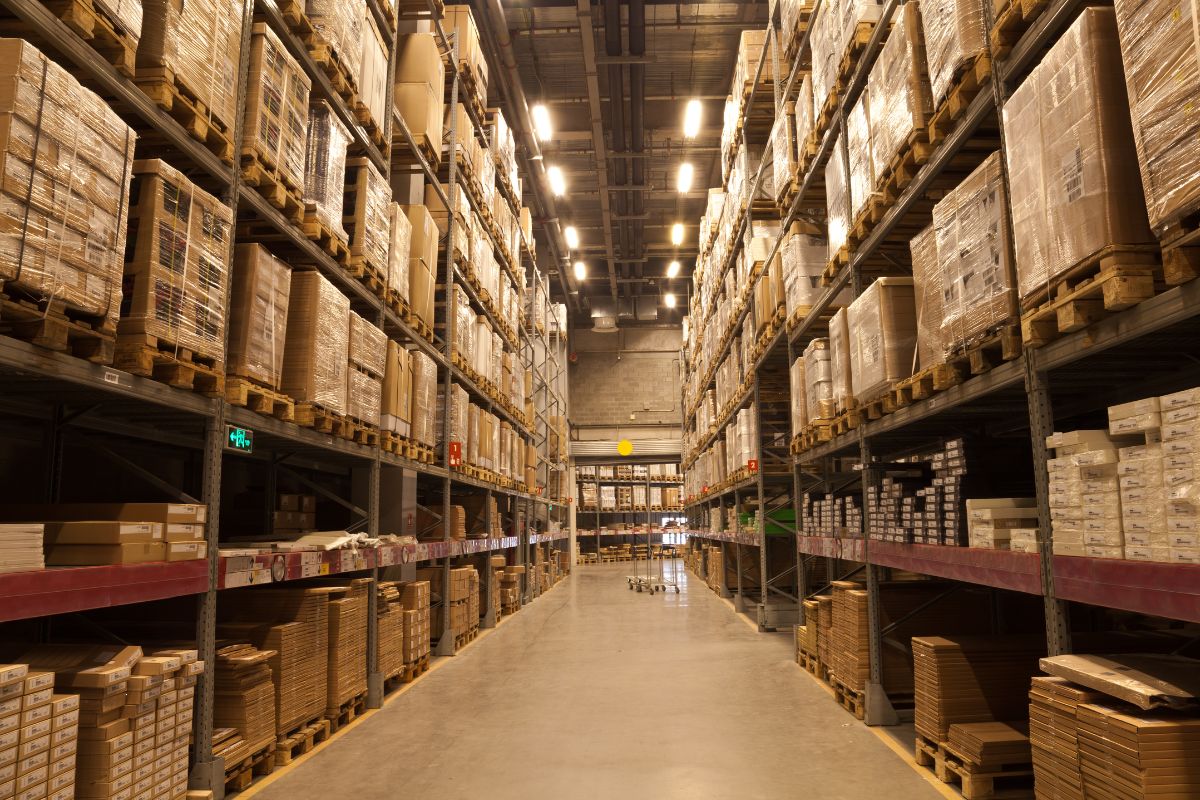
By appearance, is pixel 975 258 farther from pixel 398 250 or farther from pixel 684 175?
pixel 684 175

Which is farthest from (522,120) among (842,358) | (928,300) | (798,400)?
(928,300)

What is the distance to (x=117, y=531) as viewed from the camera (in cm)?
354

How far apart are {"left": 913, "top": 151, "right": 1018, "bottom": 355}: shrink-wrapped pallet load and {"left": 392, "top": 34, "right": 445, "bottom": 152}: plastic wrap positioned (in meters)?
5.79

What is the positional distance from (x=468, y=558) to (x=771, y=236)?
22.3ft

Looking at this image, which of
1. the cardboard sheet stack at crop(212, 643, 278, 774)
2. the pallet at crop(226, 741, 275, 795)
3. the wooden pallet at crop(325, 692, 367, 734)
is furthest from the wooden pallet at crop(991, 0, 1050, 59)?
the wooden pallet at crop(325, 692, 367, 734)

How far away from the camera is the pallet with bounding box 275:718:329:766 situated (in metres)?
5.02

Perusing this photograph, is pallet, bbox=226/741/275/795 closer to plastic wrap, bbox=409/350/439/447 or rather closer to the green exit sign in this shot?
the green exit sign

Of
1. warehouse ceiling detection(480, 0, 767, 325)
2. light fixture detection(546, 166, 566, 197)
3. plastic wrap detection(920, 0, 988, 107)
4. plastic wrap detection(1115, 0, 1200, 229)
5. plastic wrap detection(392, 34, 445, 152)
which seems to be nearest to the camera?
plastic wrap detection(1115, 0, 1200, 229)

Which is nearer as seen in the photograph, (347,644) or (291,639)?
(291,639)

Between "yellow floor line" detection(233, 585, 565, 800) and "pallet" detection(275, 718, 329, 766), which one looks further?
"pallet" detection(275, 718, 329, 766)

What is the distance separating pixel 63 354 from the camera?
325 centimetres

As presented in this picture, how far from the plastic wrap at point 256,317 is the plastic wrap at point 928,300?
4055mm

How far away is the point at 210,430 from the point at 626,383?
26894mm

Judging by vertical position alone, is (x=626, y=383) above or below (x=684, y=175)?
below
